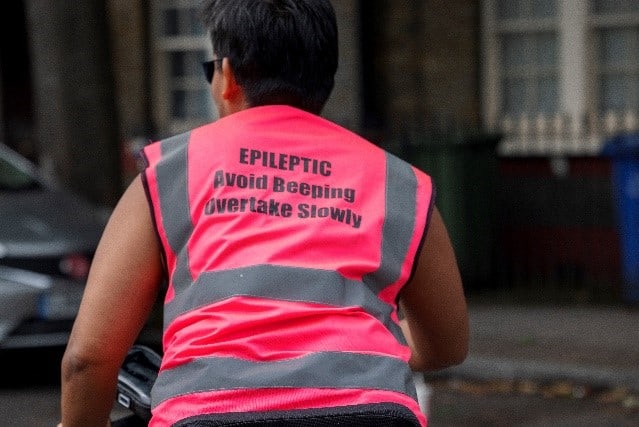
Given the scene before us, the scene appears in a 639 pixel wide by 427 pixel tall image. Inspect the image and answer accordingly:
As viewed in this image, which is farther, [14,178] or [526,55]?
[526,55]

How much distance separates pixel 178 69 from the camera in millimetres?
14289

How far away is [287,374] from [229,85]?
524 millimetres

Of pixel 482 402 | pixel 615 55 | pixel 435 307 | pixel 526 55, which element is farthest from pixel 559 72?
pixel 435 307

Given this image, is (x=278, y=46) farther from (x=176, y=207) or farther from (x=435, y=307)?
(x=435, y=307)

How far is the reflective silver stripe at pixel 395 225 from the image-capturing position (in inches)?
84.7

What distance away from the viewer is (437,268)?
227 cm

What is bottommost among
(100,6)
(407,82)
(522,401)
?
(522,401)

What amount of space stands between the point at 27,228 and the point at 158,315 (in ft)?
4.59

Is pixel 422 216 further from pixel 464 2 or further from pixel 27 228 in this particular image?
pixel 464 2

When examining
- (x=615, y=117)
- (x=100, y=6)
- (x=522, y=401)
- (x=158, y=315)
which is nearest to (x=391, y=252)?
(x=522, y=401)

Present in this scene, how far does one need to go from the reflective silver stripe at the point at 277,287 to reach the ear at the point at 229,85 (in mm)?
342

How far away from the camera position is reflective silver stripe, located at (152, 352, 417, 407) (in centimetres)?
201

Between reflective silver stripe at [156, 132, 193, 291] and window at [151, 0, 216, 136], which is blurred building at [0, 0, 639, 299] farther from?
reflective silver stripe at [156, 132, 193, 291]

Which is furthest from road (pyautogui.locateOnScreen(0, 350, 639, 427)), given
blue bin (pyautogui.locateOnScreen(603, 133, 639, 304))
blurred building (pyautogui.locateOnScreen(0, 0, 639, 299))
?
blurred building (pyautogui.locateOnScreen(0, 0, 639, 299))
